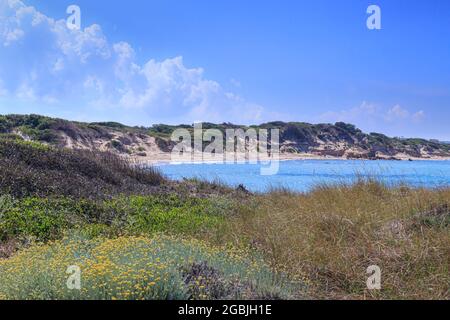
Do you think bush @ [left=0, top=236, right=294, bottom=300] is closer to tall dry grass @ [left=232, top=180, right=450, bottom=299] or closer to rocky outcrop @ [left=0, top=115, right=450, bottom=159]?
tall dry grass @ [left=232, top=180, right=450, bottom=299]

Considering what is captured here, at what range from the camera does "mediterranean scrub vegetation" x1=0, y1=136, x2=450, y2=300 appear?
4801 millimetres

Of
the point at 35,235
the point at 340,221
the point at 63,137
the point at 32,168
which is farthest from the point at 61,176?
the point at 63,137

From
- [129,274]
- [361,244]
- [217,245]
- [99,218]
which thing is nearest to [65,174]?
[99,218]

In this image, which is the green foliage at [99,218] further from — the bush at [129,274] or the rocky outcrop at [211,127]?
the rocky outcrop at [211,127]

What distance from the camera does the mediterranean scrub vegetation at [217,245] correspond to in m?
4.80

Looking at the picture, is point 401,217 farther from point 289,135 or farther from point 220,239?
point 289,135

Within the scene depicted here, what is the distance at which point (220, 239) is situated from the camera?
309 inches

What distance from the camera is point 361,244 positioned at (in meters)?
6.89

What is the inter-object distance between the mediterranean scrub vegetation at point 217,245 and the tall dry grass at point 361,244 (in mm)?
17

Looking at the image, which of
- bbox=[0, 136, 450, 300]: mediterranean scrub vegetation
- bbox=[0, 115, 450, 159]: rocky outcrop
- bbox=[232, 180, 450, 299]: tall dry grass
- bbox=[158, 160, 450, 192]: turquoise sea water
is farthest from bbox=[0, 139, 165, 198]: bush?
bbox=[0, 115, 450, 159]: rocky outcrop

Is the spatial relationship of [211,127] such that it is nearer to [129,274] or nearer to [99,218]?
[99,218]

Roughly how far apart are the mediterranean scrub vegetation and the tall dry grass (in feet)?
0.05

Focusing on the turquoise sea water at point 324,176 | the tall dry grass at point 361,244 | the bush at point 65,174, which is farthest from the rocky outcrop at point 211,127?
the tall dry grass at point 361,244

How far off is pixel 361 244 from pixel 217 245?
7.15 feet
